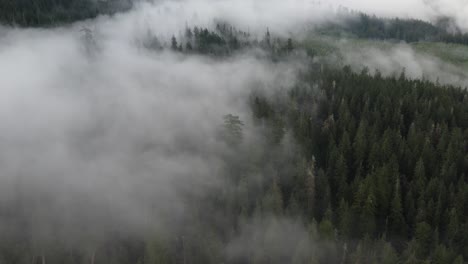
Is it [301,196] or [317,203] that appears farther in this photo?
[301,196]

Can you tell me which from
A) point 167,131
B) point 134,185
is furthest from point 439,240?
point 167,131

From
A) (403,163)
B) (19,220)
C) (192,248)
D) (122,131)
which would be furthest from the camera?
(122,131)

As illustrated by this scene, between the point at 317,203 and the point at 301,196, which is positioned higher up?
the point at 301,196

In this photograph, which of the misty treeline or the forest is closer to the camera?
the misty treeline

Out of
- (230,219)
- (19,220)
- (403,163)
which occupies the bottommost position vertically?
(19,220)

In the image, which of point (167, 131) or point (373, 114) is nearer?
point (373, 114)

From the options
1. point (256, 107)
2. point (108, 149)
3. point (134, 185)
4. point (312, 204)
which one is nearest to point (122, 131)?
point (108, 149)

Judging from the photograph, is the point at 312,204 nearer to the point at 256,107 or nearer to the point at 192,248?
the point at 192,248

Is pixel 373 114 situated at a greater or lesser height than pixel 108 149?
greater

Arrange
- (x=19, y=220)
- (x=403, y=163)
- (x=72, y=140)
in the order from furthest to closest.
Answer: (x=72, y=140), (x=19, y=220), (x=403, y=163)

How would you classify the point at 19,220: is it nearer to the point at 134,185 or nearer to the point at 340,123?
the point at 134,185

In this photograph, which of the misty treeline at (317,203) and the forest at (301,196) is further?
the forest at (301,196)
